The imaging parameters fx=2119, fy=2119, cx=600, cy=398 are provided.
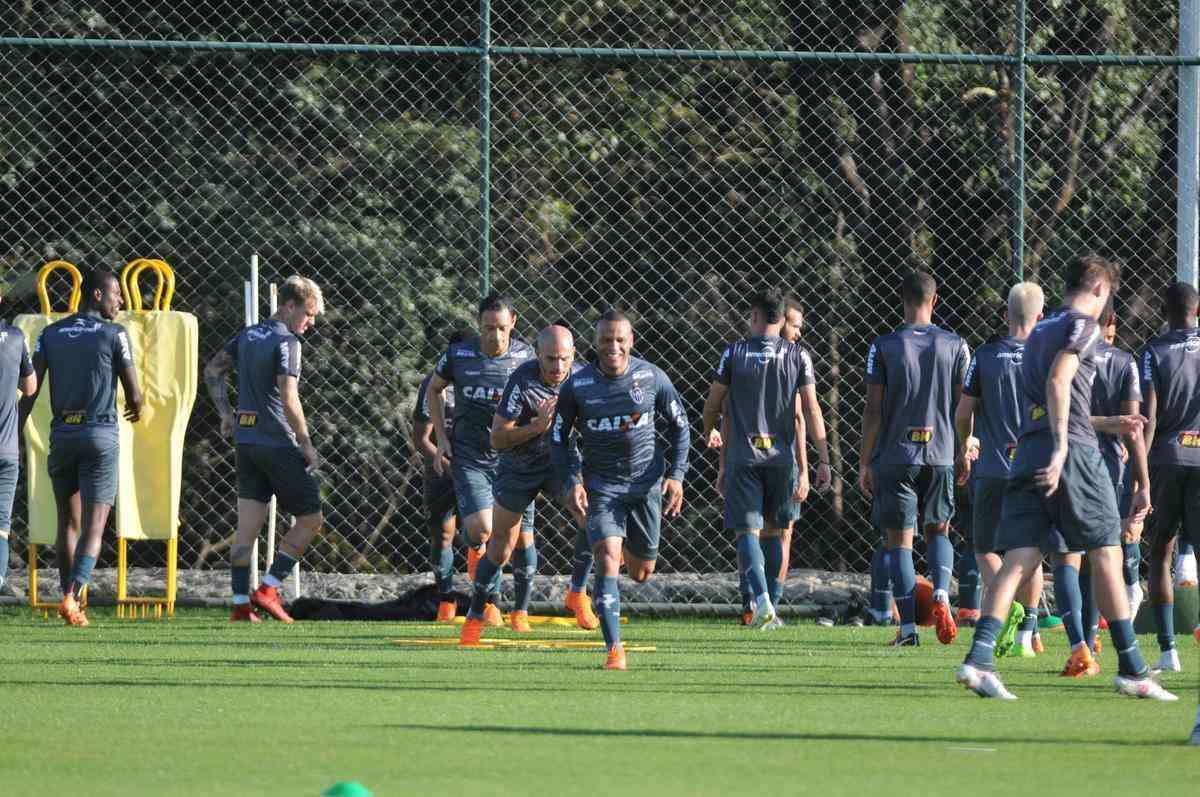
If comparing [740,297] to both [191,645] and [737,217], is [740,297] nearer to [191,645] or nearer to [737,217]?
[737,217]

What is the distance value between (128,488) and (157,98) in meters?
3.55

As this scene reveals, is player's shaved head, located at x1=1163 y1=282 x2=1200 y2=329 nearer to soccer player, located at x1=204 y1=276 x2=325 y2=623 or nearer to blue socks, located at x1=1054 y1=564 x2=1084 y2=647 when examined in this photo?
blue socks, located at x1=1054 y1=564 x2=1084 y2=647

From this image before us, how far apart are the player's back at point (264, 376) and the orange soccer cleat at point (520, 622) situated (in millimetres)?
2001

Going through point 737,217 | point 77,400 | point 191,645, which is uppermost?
point 737,217

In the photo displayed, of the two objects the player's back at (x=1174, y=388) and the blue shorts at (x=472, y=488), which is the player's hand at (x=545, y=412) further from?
the player's back at (x=1174, y=388)

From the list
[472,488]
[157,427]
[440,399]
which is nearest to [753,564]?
[472,488]

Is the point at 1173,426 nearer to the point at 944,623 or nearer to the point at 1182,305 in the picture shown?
the point at 1182,305

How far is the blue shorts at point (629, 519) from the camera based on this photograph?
10.6m

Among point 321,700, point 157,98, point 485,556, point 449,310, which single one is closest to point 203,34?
point 157,98

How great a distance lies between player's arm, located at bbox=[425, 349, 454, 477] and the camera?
13.6 metres

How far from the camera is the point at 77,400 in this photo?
1370 centimetres

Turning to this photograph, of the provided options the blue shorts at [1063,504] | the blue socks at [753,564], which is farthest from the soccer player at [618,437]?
the blue socks at [753,564]

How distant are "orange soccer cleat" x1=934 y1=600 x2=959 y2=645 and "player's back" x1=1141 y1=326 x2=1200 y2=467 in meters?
1.88

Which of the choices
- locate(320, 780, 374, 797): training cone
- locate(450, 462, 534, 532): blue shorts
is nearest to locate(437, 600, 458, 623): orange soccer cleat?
locate(450, 462, 534, 532): blue shorts
